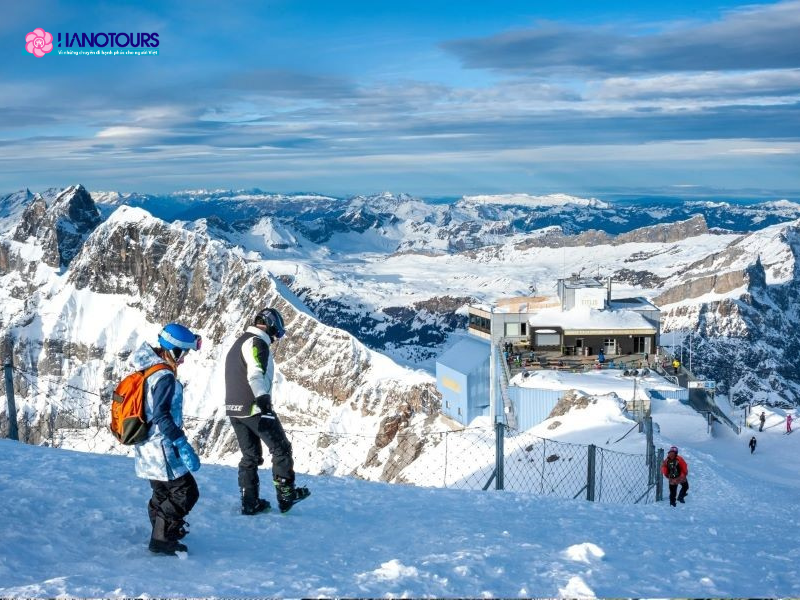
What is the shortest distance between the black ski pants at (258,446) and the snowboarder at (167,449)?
170 cm

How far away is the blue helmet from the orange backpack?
0.86ft

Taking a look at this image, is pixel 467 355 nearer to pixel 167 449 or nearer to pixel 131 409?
pixel 167 449

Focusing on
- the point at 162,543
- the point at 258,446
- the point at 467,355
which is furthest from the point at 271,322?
the point at 467,355

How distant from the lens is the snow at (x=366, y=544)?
339 inches

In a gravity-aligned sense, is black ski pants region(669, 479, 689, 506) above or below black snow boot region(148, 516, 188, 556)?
below

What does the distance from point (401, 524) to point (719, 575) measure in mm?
4109

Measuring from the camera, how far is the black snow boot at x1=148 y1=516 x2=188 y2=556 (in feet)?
30.7

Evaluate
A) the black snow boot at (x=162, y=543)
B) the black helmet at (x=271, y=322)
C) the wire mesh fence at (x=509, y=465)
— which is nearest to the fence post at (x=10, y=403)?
the wire mesh fence at (x=509, y=465)

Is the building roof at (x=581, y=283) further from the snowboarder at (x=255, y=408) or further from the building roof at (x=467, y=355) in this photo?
the snowboarder at (x=255, y=408)

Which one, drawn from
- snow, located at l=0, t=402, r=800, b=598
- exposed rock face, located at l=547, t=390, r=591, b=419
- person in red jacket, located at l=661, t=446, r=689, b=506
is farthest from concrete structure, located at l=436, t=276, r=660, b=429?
snow, located at l=0, t=402, r=800, b=598

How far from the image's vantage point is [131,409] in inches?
359

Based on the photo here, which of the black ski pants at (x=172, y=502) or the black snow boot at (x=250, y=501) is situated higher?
the black ski pants at (x=172, y=502)

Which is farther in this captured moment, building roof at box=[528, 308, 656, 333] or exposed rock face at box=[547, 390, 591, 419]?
building roof at box=[528, 308, 656, 333]

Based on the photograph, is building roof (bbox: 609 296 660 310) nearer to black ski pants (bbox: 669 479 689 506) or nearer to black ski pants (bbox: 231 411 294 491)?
black ski pants (bbox: 669 479 689 506)
